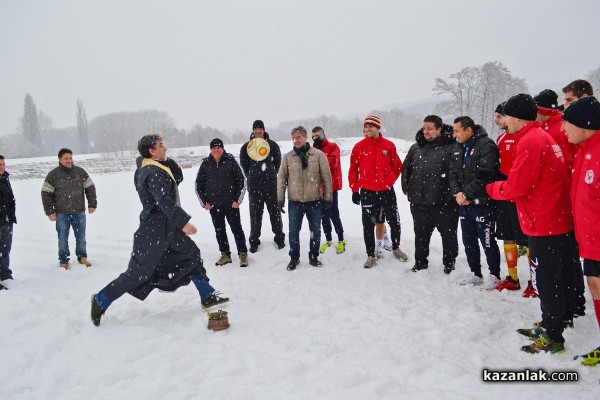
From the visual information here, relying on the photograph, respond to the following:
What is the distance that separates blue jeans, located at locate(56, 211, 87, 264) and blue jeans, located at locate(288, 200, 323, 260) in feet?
13.3

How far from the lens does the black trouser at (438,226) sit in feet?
17.1

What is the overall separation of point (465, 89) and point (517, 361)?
53338 millimetres

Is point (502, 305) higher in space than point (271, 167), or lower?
lower

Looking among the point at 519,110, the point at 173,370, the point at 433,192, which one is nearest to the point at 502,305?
the point at 433,192

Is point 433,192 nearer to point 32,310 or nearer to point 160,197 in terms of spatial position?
point 160,197

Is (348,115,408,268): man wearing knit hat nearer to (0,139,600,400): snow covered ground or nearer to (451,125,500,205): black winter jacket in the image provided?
(0,139,600,400): snow covered ground

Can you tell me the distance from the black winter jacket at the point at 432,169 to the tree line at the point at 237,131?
153 ft

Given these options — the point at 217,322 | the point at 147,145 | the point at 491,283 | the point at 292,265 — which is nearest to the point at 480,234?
the point at 491,283

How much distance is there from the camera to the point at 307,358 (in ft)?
11.1

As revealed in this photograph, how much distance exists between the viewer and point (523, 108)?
11.2ft

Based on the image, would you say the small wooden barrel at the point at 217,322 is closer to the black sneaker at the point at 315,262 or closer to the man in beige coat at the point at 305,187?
the man in beige coat at the point at 305,187

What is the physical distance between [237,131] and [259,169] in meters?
91.2

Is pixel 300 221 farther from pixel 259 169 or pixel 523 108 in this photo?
pixel 523 108

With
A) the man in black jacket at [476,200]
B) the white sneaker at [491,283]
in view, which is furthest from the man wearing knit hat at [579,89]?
the white sneaker at [491,283]
